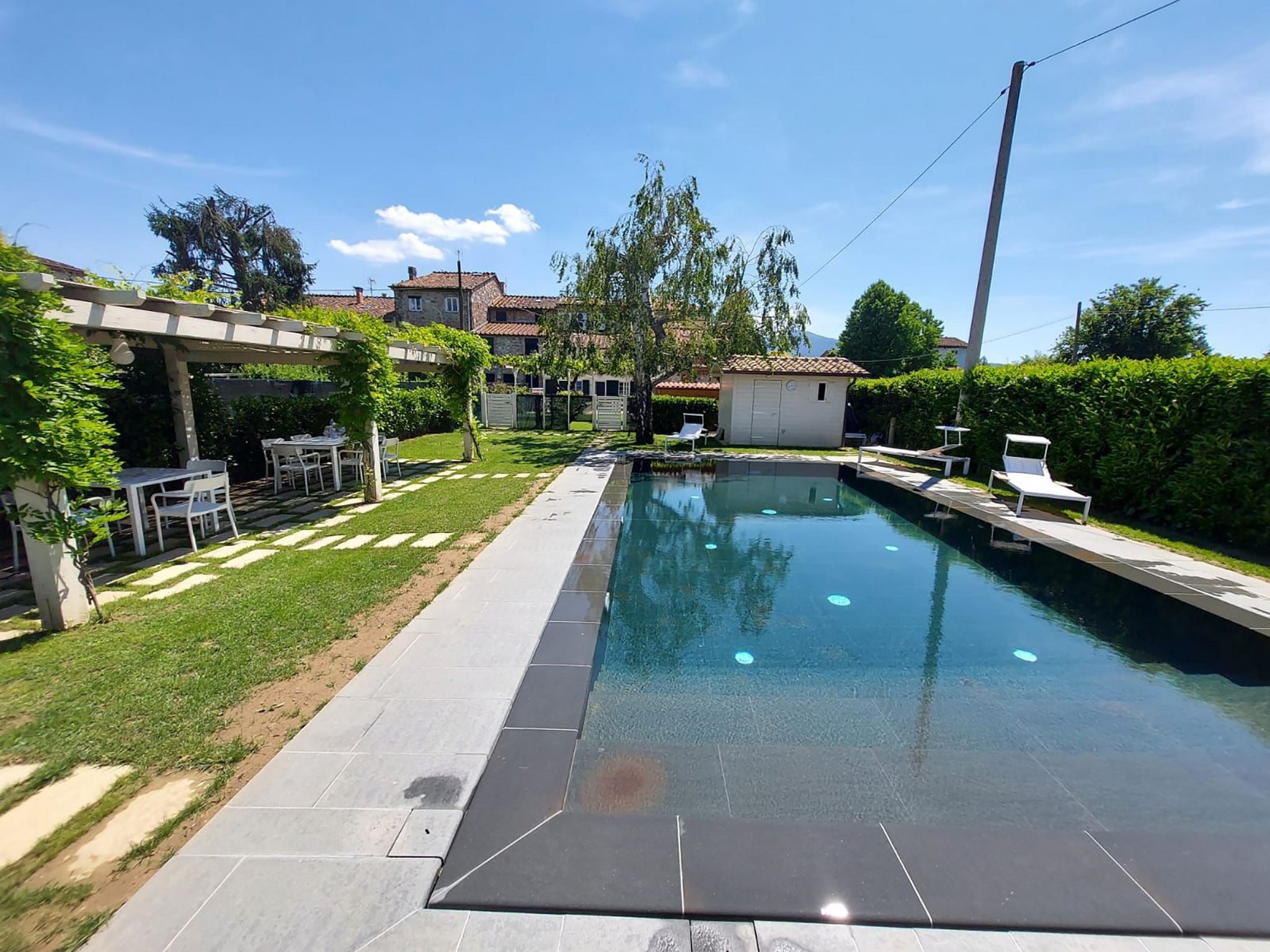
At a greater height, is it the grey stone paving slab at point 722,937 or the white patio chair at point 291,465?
the white patio chair at point 291,465

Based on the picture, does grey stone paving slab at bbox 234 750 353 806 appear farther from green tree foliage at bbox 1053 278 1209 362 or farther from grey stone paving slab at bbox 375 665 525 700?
green tree foliage at bbox 1053 278 1209 362

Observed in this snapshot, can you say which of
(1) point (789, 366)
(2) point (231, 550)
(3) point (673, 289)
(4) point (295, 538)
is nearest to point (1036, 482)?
(1) point (789, 366)

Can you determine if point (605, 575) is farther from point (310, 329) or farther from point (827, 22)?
point (827, 22)

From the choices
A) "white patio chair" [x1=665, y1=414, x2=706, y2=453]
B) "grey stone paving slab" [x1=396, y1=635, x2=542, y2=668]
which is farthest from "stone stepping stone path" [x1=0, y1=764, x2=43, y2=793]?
"white patio chair" [x1=665, y1=414, x2=706, y2=453]

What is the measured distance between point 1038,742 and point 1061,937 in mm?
1800

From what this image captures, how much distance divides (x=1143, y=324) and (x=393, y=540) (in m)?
35.2

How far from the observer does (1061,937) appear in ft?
5.76

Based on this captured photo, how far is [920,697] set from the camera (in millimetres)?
3707

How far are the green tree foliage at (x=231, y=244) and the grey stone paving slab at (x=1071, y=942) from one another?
43.8m

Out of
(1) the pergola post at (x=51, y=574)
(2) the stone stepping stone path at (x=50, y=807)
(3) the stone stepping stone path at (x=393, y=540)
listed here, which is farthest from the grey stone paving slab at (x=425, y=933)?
(3) the stone stepping stone path at (x=393, y=540)

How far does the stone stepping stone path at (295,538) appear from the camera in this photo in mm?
6468

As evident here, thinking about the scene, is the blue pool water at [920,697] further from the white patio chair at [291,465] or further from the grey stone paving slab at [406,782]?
the white patio chair at [291,465]

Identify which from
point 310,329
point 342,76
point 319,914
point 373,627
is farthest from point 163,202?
point 319,914

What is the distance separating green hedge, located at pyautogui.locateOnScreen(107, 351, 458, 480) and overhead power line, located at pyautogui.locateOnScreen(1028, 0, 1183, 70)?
1441 cm
